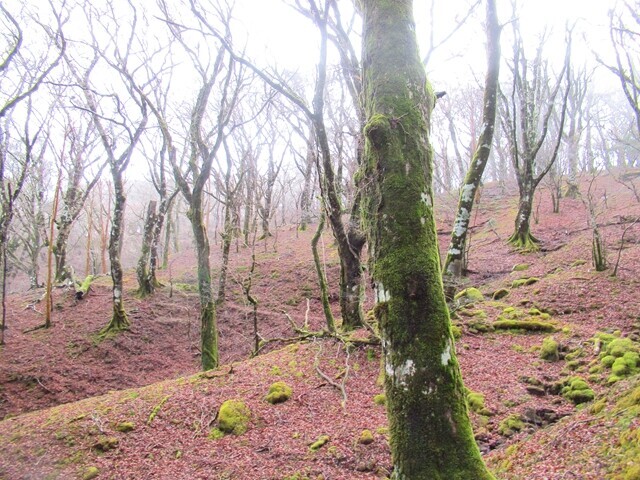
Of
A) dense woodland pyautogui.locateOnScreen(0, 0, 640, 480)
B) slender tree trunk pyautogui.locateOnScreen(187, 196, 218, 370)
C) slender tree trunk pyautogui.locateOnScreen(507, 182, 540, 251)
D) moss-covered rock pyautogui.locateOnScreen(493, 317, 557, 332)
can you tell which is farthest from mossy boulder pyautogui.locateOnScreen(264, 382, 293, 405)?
slender tree trunk pyautogui.locateOnScreen(507, 182, 540, 251)

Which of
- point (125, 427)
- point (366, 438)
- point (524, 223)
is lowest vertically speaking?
point (125, 427)

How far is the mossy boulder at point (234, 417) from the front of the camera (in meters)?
4.64

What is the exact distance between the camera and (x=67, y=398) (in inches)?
321

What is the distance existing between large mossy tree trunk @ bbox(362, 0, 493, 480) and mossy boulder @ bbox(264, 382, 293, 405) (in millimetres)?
3132

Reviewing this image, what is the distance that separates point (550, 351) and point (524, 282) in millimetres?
3839

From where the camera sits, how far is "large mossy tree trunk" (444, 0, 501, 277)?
7.49 metres

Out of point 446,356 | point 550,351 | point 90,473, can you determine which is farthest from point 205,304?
point 446,356

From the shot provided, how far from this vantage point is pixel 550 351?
530cm

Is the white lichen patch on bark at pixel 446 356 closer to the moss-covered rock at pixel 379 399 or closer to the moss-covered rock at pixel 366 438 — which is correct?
the moss-covered rock at pixel 366 438

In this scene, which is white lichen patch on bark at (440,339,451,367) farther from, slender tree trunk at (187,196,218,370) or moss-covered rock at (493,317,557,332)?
slender tree trunk at (187,196,218,370)

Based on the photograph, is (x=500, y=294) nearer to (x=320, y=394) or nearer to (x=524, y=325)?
(x=524, y=325)

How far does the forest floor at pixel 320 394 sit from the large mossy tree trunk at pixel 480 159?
1096mm

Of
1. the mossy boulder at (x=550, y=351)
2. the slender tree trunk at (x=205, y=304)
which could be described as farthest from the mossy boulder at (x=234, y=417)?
the mossy boulder at (x=550, y=351)

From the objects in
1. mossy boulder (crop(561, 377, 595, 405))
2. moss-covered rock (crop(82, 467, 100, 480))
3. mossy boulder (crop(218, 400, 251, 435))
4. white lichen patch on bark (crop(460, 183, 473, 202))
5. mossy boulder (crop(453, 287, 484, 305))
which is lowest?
moss-covered rock (crop(82, 467, 100, 480))
